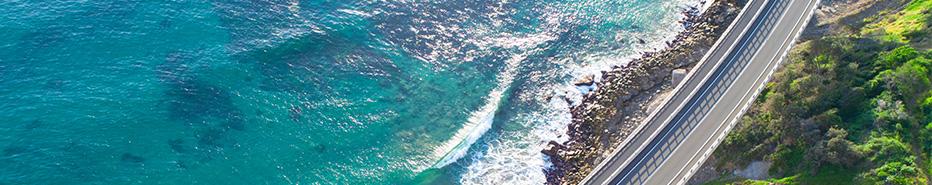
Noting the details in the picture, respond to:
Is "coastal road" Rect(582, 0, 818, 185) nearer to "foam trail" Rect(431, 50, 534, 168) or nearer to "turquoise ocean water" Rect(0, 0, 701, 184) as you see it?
"turquoise ocean water" Rect(0, 0, 701, 184)

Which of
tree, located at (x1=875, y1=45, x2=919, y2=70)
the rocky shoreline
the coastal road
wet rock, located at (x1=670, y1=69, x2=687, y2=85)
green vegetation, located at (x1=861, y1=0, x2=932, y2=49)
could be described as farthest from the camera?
wet rock, located at (x1=670, y1=69, x2=687, y2=85)

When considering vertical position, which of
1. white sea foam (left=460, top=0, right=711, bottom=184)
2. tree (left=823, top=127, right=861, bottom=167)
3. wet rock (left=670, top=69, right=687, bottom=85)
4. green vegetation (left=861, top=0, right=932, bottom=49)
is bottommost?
white sea foam (left=460, top=0, right=711, bottom=184)

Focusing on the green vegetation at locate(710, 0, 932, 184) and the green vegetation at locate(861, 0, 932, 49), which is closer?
the green vegetation at locate(710, 0, 932, 184)

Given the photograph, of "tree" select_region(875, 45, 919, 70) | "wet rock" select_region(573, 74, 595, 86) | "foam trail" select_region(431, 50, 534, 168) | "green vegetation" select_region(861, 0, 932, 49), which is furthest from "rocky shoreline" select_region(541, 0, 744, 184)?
"tree" select_region(875, 45, 919, 70)

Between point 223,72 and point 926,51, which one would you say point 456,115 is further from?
point 926,51

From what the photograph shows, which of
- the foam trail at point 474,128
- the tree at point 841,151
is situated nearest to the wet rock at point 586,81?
the foam trail at point 474,128

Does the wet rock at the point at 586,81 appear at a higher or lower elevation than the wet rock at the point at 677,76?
lower

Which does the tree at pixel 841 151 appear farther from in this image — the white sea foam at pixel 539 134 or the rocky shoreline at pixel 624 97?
the white sea foam at pixel 539 134
